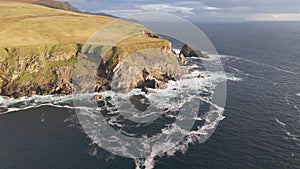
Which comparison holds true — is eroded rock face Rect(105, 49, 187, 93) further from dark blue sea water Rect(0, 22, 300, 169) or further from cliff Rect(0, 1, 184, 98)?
dark blue sea water Rect(0, 22, 300, 169)

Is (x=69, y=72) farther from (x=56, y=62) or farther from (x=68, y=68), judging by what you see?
(x=56, y=62)

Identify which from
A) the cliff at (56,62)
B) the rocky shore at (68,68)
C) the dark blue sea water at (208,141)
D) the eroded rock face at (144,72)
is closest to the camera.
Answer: the dark blue sea water at (208,141)

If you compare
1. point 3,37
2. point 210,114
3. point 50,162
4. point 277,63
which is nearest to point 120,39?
point 3,37

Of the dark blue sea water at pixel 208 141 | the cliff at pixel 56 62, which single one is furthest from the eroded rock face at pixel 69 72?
the dark blue sea water at pixel 208 141

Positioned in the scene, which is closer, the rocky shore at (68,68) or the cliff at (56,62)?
the rocky shore at (68,68)

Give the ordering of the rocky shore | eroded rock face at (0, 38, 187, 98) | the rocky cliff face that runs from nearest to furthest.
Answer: the rocky cliff face
eroded rock face at (0, 38, 187, 98)
the rocky shore

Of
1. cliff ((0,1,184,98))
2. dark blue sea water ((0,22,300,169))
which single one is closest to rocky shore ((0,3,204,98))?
cliff ((0,1,184,98))

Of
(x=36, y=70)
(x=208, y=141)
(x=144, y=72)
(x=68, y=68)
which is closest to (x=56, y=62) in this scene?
(x=68, y=68)

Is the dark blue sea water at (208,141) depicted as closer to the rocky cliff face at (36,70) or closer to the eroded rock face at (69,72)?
the rocky cliff face at (36,70)
